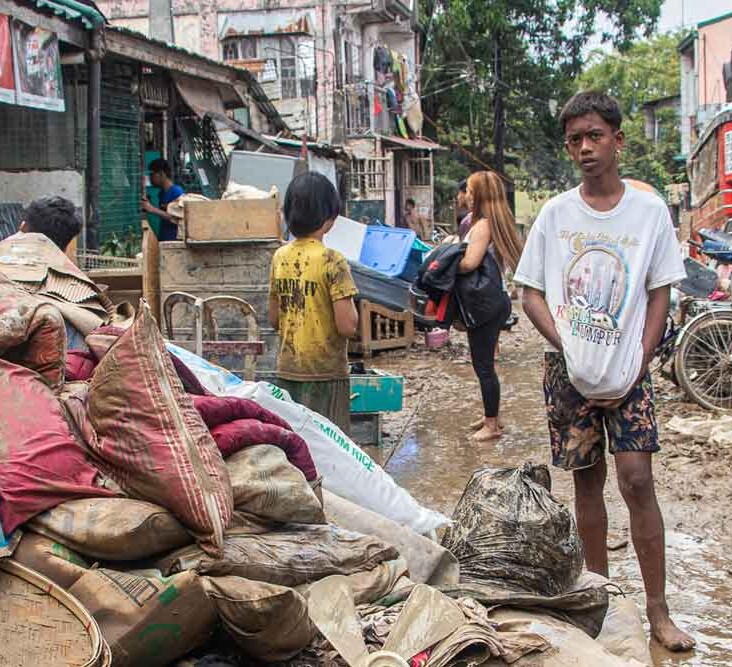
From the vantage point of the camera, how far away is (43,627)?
2131mm

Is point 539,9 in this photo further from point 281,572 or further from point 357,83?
point 281,572

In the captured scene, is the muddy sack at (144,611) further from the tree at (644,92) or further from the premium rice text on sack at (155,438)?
the tree at (644,92)

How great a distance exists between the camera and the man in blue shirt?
11.7 m

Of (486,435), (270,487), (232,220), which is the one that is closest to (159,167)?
(232,220)

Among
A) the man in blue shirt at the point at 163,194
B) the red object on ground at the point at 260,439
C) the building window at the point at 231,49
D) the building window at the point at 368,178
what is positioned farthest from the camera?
the building window at the point at 368,178

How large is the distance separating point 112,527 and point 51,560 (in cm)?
15

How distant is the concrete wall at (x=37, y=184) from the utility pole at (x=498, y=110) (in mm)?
22078

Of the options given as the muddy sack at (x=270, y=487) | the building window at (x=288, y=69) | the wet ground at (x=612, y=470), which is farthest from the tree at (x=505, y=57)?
the muddy sack at (x=270, y=487)

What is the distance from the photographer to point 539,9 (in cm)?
3011

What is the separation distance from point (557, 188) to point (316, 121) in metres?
12.8

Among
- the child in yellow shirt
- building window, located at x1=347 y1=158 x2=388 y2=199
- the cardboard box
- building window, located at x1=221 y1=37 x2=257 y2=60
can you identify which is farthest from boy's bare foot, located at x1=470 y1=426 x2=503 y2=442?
building window, located at x1=347 y1=158 x2=388 y2=199

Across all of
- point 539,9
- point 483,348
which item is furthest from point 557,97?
point 483,348

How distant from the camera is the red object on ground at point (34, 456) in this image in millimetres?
2414

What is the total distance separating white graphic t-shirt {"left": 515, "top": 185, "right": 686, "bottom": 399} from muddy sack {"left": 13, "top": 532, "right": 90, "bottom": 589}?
1.95 m
